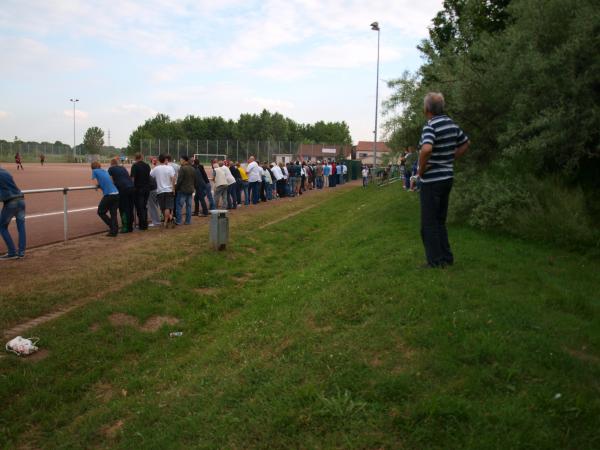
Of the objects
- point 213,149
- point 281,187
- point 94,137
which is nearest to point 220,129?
point 94,137

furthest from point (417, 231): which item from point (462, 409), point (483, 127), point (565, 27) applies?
point (462, 409)

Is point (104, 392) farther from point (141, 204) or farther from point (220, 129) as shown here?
point (220, 129)

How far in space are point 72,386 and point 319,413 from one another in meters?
2.79

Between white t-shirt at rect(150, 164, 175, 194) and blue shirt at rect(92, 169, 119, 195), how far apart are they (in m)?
1.50

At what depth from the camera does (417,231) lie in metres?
9.16

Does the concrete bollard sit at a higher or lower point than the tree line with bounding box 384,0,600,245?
lower

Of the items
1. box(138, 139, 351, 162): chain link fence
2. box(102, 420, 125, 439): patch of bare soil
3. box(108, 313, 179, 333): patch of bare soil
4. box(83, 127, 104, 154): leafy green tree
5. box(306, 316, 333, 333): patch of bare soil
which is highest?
box(83, 127, 104, 154): leafy green tree

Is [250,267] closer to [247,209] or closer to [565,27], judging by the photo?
[565,27]

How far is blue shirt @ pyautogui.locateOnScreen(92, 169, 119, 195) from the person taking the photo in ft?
36.9

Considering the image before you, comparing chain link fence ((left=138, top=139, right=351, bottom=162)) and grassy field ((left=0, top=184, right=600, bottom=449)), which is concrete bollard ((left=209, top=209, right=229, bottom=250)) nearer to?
grassy field ((left=0, top=184, right=600, bottom=449))

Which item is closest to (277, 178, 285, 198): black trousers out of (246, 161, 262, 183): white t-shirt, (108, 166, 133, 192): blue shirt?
(246, 161, 262, 183): white t-shirt

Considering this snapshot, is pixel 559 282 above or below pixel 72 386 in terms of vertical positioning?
above

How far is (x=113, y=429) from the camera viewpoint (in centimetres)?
405

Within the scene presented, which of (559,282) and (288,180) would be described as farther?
(288,180)
